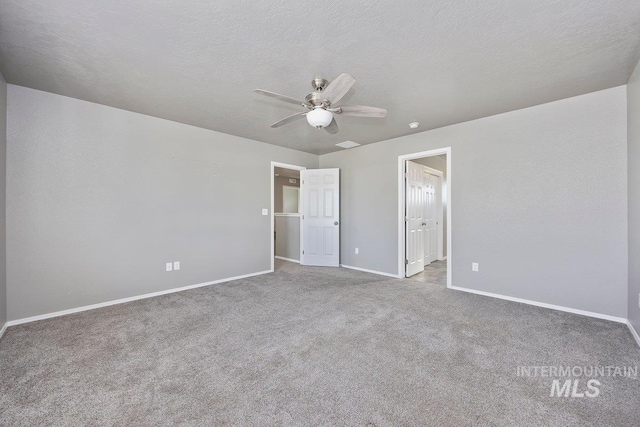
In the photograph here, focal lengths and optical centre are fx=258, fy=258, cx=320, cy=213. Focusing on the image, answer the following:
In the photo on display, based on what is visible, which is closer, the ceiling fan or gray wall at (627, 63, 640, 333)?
the ceiling fan

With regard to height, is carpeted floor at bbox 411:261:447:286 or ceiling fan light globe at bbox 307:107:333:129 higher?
ceiling fan light globe at bbox 307:107:333:129

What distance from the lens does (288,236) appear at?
237 inches

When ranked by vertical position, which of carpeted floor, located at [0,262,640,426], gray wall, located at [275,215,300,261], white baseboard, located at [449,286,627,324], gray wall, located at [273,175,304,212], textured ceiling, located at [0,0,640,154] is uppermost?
textured ceiling, located at [0,0,640,154]

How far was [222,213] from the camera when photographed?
4.15m

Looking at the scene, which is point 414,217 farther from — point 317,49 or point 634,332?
point 317,49

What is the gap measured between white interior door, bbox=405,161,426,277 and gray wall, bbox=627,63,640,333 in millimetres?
2430

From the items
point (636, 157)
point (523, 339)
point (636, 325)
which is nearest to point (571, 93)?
point (636, 157)

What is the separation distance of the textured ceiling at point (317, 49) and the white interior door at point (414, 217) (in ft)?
5.34

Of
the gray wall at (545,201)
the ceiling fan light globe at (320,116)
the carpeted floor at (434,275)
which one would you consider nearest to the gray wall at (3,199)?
the ceiling fan light globe at (320,116)

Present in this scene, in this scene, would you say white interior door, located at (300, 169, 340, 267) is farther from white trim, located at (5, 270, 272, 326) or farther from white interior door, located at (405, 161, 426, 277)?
white trim, located at (5, 270, 272, 326)

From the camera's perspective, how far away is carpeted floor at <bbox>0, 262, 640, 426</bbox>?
1.45 metres

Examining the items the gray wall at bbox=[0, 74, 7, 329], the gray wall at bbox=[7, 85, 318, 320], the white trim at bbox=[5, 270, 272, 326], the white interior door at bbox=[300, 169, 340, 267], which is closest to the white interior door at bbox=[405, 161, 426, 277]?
the white interior door at bbox=[300, 169, 340, 267]

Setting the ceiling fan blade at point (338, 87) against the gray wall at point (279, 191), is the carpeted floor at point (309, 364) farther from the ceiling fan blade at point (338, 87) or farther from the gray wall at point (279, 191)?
the gray wall at point (279, 191)

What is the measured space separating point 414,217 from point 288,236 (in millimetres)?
2844
